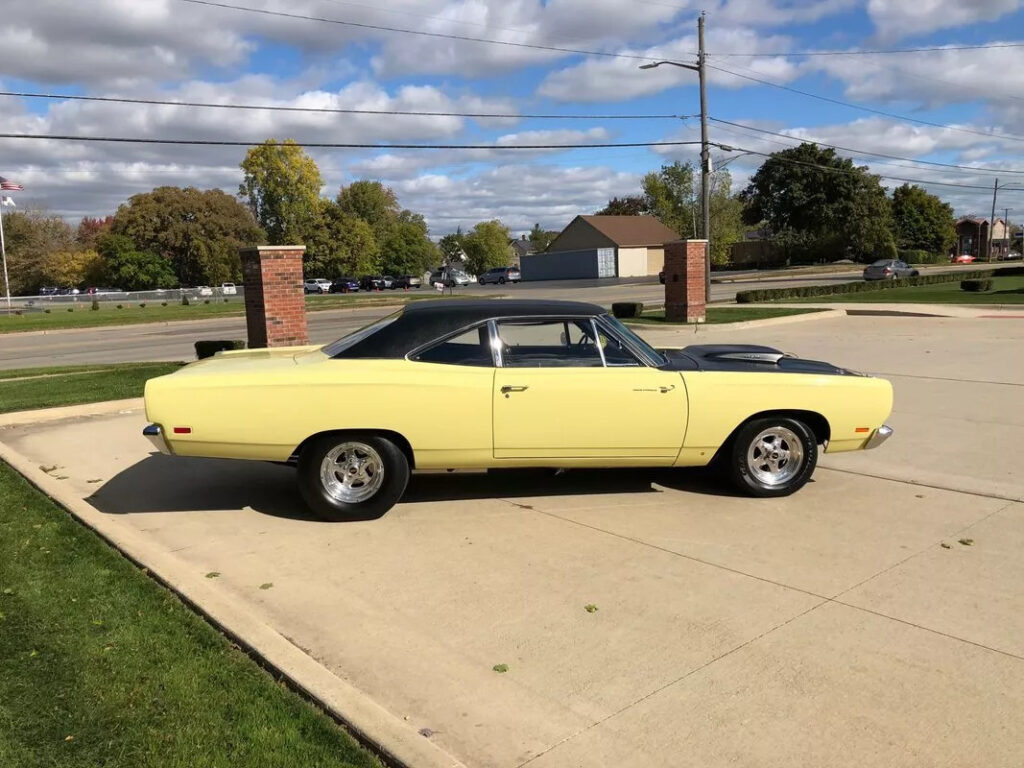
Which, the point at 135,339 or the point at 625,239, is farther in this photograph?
the point at 625,239

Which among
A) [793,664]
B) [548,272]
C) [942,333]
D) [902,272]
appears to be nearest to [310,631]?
[793,664]

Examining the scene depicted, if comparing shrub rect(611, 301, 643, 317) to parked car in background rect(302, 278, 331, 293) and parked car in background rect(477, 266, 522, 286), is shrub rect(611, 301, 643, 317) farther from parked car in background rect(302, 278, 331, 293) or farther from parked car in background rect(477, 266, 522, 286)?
parked car in background rect(302, 278, 331, 293)

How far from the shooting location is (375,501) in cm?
543

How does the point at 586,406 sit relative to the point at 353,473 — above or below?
above

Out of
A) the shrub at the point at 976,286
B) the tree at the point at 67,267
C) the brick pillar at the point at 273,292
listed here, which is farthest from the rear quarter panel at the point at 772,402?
the tree at the point at 67,267

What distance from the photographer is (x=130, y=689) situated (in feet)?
A: 10.7

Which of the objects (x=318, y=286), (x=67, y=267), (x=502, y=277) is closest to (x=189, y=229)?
(x=318, y=286)

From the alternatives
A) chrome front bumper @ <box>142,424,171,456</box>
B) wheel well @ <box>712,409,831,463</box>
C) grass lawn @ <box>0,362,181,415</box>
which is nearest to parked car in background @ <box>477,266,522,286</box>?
grass lawn @ <box>0,362,181,415</box>

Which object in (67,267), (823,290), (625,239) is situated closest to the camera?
(823,290)

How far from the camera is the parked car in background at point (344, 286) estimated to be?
225 feet

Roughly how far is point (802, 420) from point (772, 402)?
1.38 feet

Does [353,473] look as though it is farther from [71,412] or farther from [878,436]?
[71,412]

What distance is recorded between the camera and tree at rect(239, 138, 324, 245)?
2625 inches

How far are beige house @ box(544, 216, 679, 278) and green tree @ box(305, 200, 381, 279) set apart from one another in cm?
1933
